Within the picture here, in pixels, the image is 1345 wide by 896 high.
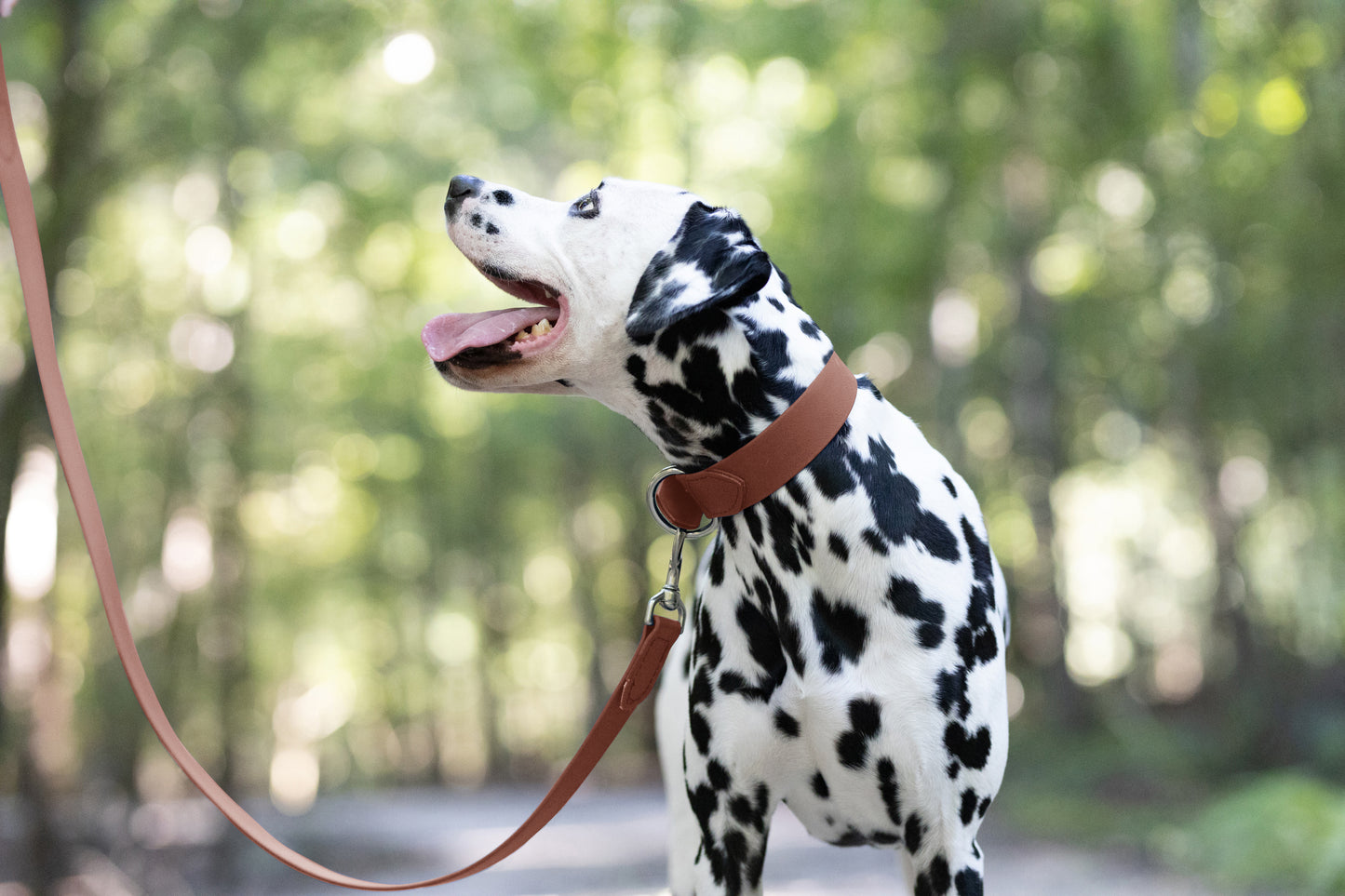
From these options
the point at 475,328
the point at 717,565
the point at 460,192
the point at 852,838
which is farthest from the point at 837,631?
the point at 460,192

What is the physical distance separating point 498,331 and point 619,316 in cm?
28

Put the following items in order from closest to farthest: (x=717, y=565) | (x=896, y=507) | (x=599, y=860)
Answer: (x=896, y=507)
(x=717, y=565)
(x=599, y=860)

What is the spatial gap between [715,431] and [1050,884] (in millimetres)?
8558

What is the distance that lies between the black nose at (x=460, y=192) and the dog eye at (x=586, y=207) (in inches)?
9.1

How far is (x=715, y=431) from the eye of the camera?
247 cm

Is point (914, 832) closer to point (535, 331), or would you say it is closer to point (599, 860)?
point (535, 331)

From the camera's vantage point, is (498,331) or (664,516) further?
(664,516)

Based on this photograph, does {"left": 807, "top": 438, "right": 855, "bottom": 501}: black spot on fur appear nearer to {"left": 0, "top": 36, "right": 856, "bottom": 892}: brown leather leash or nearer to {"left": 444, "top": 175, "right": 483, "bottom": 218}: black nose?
{"left": 0, "top": 36, "right": 856, "bottom": 892}: brown leather leash

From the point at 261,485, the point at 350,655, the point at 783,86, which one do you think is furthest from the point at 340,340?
the point at 350,655

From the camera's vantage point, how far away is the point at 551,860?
1255 centimetres


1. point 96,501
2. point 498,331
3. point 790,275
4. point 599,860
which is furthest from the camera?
point 790,275

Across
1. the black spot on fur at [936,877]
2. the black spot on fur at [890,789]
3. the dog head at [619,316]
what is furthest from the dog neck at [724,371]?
the black spot on fur at [936,877]

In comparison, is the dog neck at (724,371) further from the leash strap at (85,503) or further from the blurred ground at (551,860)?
the blurred ground at (551,860)

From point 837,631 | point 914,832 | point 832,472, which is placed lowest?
point 914,832
